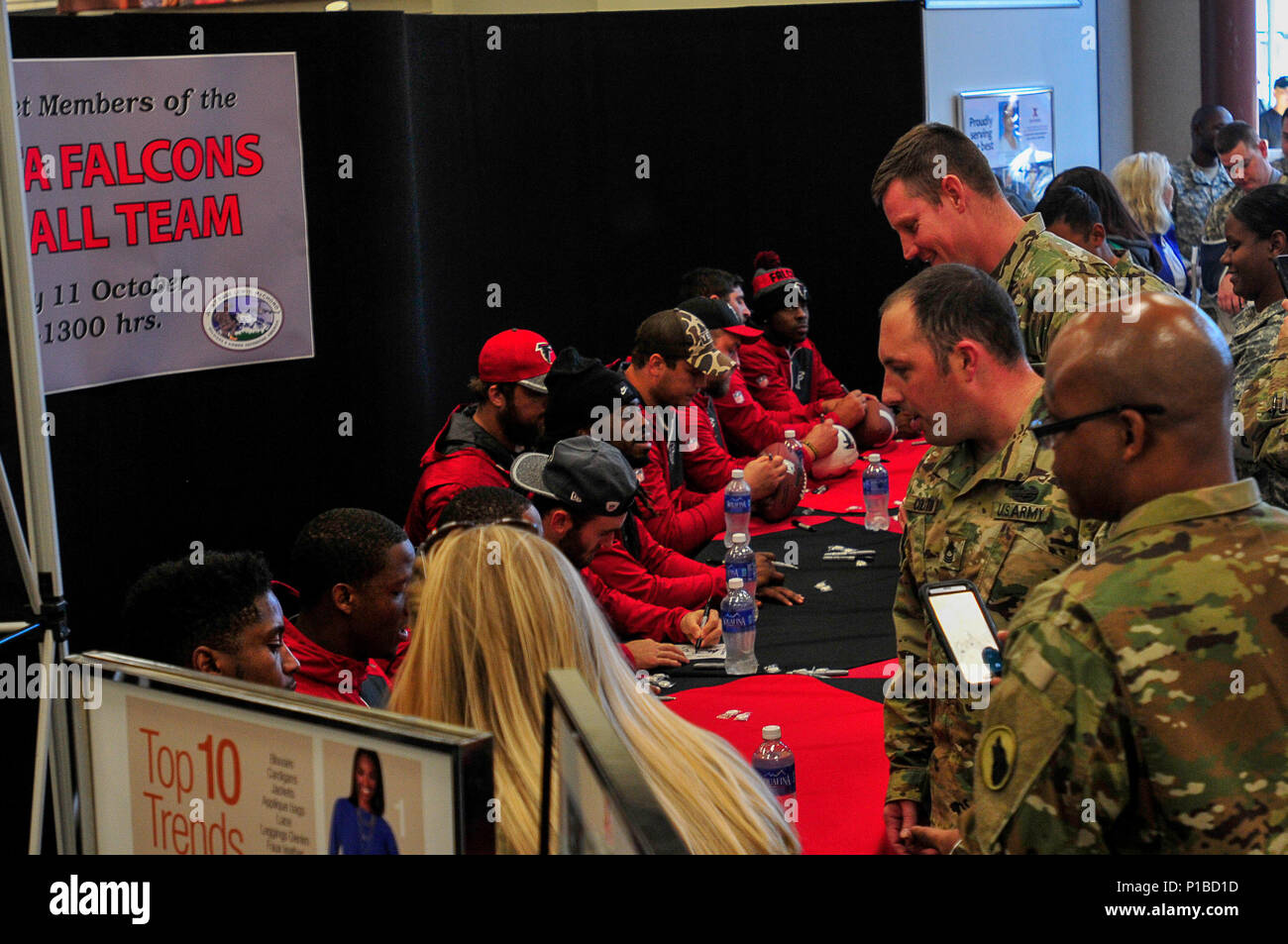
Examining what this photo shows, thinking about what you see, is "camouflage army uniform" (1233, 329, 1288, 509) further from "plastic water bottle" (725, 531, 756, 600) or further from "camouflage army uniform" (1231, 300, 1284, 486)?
"plastic water bottle" (725, 531, 756, 600)

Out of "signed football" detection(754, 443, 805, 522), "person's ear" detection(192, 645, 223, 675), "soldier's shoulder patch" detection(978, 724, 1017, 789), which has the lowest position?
"signed football" detection(754, 443, 805, 522)

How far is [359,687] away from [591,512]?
672 mm

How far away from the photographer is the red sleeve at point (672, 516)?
399 centimetres

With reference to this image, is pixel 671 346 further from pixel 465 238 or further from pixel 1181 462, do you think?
pixel 1181 462

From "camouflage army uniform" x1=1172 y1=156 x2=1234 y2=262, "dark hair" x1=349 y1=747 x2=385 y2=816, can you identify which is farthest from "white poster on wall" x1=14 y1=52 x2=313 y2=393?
"camouflage army uniform" x1=1172 y1=156 x2=1234 y2=262

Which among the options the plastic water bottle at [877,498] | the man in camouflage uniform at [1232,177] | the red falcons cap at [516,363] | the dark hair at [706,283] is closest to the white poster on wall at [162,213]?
the red falcons cap at [516,363]

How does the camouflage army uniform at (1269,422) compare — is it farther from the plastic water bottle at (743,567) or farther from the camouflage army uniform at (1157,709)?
the camouflage army uniform at (1157,709)

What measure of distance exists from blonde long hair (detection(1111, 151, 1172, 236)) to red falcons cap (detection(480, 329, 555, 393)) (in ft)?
13.2

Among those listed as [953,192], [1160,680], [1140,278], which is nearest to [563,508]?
[953,192]

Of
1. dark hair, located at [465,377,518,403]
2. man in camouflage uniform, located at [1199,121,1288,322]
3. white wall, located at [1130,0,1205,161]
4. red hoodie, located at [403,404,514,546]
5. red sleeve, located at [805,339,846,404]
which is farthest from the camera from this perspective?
white wall, located at [1130,0,1205,161]

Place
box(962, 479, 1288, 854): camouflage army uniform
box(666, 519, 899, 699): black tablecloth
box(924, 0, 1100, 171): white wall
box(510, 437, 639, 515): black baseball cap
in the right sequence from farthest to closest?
box(924, 0, 1100, 171): white wall, box(666, 519, 899, 699): black tablecloth, box(510, 437, 639, 515): black baseball cap, box(962, 479, 1288, 854): camouflage army uniform

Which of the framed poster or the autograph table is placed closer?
the autograph table

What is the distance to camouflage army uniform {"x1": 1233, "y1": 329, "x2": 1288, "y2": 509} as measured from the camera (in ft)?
9.59
